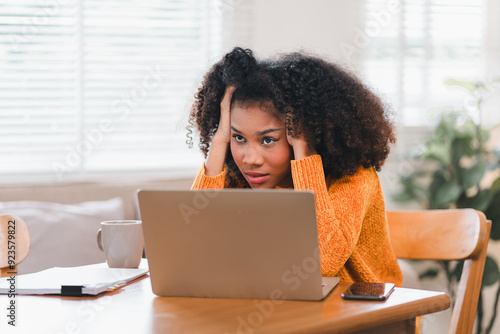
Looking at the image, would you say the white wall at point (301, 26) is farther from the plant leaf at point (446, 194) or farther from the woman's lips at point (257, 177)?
the woman's lips at point (257, 177)

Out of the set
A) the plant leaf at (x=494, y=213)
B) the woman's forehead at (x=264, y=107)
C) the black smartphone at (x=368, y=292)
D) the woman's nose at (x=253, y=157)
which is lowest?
the plant leaf at (x=494, y=213)

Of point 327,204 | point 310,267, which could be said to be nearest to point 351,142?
point 327,204

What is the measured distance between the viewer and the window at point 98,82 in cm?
237

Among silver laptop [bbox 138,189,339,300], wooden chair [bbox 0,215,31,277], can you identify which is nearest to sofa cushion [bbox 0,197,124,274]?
wooden chair [bbox 0,215,31,277]

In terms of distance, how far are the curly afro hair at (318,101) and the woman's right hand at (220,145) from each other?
43 mm

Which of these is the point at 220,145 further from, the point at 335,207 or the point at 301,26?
the point at 301,26

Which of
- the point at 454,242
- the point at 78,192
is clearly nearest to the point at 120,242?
the point at 454,242

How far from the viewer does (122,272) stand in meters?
1.13

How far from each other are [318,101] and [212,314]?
28.0 inches

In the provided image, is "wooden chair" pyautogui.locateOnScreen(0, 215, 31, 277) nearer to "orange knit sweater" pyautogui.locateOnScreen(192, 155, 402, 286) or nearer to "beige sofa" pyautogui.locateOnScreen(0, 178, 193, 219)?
"orange knit sweater" pyautogui.locateOnScreen(192, 155, 402, 286)

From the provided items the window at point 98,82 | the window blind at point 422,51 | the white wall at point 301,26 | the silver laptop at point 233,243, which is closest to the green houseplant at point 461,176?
the window blind at point 422,51

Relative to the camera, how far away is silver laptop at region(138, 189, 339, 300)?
0.87 m

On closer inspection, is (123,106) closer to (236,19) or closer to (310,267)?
(236,19)

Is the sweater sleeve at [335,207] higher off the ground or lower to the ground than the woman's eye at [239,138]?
lower
